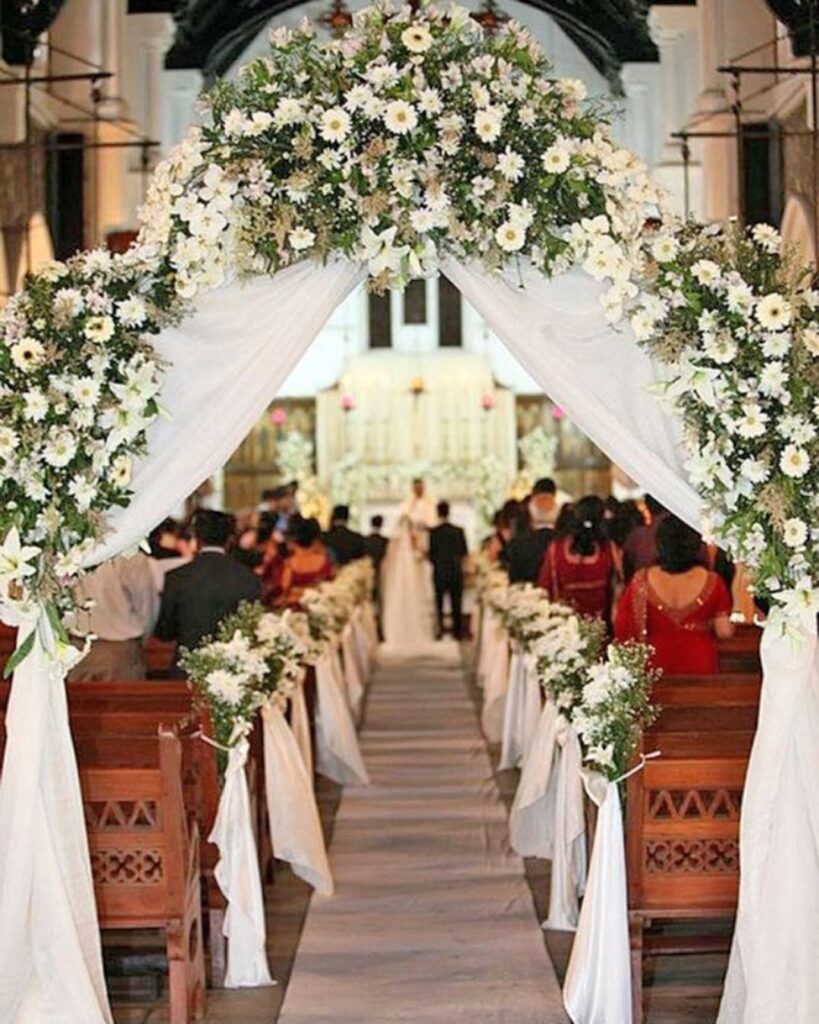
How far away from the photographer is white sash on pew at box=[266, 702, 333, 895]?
9805mm

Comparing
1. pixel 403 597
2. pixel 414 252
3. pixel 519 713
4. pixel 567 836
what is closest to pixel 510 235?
pixel 414 252

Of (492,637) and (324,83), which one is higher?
(324,83)

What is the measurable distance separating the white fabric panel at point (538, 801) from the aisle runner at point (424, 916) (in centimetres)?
13

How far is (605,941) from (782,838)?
0.77m

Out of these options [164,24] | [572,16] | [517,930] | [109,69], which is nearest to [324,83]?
[517,930]

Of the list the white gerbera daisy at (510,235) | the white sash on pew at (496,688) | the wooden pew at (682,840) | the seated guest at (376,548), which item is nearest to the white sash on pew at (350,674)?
the white sash on pew at (496,688)

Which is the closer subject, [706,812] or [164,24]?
[706,812]

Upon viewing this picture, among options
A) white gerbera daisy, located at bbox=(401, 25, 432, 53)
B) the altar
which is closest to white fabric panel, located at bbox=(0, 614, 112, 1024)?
white gerbera daisy, located at bbox=(401, 25, 432, 53)

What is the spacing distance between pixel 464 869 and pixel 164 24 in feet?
39.0

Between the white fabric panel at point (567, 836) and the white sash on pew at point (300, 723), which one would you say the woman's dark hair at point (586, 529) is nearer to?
the white sash on pew at point (300, 723)

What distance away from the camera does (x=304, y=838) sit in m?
9.88

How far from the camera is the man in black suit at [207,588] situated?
10781 millimetres

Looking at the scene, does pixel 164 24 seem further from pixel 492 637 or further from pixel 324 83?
pixel 324 83

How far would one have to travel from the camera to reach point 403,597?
2456 centimetres
